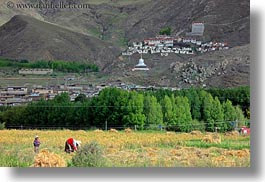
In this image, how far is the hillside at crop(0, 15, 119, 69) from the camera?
26.9ft

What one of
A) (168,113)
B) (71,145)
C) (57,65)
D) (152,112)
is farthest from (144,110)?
(57,65)

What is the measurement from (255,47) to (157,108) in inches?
54.7

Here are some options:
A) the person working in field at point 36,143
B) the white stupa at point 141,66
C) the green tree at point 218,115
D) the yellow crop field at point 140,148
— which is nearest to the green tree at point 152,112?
the yellow crop field at point 140,148

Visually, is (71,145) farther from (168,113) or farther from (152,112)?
(168,113)

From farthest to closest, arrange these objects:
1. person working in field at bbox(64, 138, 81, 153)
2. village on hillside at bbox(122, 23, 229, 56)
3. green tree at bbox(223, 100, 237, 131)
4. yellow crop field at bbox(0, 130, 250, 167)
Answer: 1. village on hillside at bbox(122, 23, 229, 56)
2. green tree at bbox(223, 100, 237, 131)
3. person working in field at bbox(64, 138, 81, 153)
4. yellow crop field at bbox(0, 130, 250, 167)

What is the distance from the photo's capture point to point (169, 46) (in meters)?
8.20

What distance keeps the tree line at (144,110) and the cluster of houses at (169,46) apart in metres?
0.49

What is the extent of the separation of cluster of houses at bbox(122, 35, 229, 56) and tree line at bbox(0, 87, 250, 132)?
49 centimetres

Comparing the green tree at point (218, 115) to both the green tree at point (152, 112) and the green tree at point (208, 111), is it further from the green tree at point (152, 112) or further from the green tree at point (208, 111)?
the green tree at point (152, 112)

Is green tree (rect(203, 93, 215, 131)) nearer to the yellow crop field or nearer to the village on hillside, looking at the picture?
the yellow crop field

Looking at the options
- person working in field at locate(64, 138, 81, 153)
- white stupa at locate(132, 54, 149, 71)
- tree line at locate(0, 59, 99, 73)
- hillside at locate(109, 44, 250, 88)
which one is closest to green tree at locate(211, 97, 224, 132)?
hillside at locate(109, 44, 250, 88)

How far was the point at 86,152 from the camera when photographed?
775 cm

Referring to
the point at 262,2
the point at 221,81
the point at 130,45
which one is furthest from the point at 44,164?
the point at 262,2

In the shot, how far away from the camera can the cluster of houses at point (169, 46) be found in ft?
26.8
